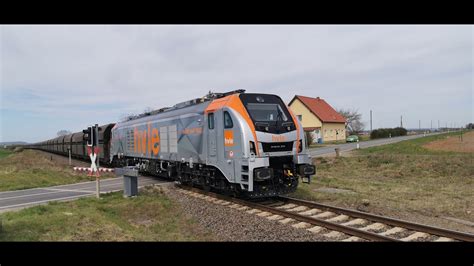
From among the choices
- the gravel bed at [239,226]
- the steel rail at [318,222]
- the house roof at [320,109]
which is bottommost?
the gravel bed at [239,226]

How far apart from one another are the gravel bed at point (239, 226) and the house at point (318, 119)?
1782 inches

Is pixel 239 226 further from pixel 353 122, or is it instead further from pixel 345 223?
pixel 353 122

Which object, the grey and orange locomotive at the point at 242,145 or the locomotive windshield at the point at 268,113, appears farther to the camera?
the locomotive windshield at the point at 268,113

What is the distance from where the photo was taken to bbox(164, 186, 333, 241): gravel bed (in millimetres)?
7199

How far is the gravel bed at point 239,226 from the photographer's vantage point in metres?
7.20

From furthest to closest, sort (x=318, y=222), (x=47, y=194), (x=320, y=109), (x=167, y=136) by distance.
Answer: (x=320, y=109), (x=167, y=136), (x=47, y=194), (x=318, y=222)

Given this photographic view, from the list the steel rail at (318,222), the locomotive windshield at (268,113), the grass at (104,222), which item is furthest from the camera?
the locomotive windshield at (268,113)

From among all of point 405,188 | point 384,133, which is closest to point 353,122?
point 384,133

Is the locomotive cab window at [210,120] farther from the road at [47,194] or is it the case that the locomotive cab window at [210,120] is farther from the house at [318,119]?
the house at [318,119]

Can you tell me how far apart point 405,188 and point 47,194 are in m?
13.4

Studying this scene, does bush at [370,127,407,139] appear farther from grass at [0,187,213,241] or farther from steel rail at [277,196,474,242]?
grass at [0,187,213,241]

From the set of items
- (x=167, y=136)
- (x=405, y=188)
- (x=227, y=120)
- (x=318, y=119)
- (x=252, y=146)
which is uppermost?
(x=318, y=119)

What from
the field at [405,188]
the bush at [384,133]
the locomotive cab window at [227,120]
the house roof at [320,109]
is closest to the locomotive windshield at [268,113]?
the locomotive cab window at [227,120]

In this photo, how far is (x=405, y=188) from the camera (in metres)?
13.1
